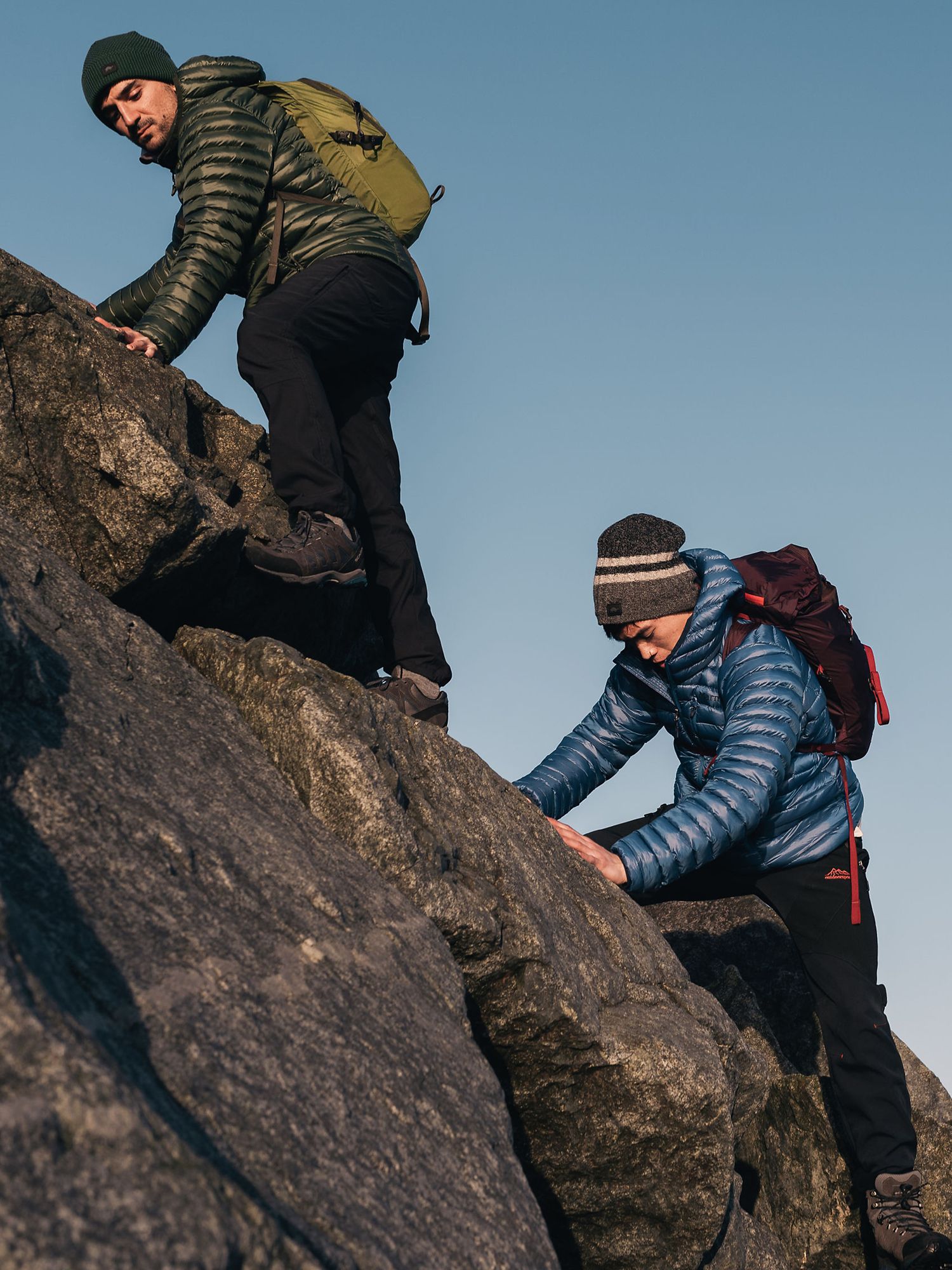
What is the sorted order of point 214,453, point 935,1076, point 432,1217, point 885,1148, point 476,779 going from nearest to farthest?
point 432,1217 < point 476,779 < point 885,1148 < point 214,453 < point 935,1076

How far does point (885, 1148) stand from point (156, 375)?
24.4 feet

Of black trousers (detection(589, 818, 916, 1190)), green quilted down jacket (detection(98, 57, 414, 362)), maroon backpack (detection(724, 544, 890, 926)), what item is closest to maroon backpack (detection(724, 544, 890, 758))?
maroon backpack (detection(724, 544, 890, 926))

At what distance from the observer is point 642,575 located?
30.1 ft

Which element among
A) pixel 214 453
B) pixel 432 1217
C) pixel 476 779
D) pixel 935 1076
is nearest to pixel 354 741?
pixel 476 779

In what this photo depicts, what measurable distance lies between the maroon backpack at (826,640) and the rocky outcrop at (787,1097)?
260 centimetres

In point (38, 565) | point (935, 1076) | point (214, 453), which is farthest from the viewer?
point (935, 1076)

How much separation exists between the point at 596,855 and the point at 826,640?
2.32m

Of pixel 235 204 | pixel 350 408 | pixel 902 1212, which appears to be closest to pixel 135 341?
pixel 235 204

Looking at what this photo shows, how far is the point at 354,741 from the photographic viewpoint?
6.48 metres

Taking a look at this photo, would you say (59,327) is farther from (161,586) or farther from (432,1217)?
(432,1217)

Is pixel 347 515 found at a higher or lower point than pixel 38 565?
higher

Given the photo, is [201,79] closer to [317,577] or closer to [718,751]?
[317,577]

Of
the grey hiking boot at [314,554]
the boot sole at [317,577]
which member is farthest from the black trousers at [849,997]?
the grey hiking boot at [314,554]

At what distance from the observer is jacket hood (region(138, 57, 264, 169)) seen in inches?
354
